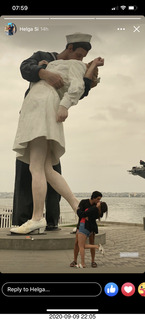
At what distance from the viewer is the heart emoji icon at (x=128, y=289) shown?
2893 millimetres

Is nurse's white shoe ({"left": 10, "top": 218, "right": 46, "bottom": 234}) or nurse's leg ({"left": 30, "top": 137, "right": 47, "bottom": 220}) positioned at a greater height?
nurse's leg ({"left": 30, "top": 137, "right": 47, "bottom": 220})

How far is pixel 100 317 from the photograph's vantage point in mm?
2641

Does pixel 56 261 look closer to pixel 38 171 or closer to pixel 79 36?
pixel 38 171

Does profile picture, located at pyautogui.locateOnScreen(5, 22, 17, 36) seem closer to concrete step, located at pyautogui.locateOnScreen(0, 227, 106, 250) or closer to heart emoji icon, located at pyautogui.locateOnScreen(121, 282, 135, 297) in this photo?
heart emoji icon, located at pyautogui.locateOnScreen(121, 282, 135, 297)

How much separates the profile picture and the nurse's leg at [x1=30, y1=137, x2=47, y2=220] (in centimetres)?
246

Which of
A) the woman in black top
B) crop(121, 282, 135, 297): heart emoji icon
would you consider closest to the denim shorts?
the woman in black top

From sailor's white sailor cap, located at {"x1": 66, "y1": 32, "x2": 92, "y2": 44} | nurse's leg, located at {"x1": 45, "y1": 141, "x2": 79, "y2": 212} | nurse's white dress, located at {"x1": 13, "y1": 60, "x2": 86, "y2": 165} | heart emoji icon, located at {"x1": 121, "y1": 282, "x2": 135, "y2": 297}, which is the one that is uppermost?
sailor's white sailor cap, located at {"x1": 66, "y1": 32, "x2": 92, "y2": 44}

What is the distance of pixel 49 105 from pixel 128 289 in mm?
3710

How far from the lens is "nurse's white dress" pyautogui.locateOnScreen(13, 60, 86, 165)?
18.9 feet

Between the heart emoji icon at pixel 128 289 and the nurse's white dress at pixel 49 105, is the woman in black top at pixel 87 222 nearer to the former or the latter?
the heart emoji icon at pixel 128 289

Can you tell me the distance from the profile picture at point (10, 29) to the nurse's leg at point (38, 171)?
97.0 inches

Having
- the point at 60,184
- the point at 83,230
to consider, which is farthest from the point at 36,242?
the point at 83,230

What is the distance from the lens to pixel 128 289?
292 cm
